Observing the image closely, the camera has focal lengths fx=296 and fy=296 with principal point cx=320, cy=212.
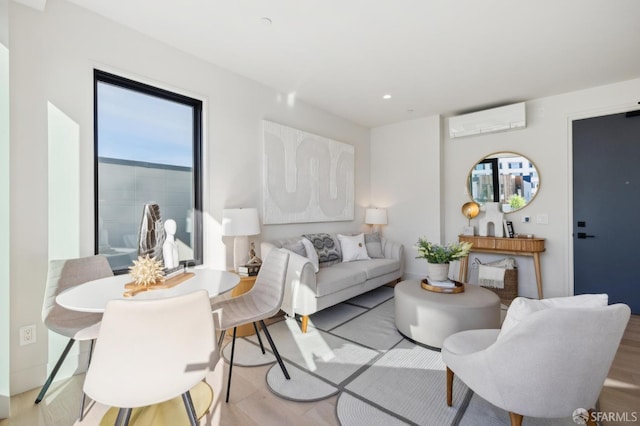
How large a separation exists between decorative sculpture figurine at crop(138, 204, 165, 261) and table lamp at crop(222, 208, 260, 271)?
0.75 m

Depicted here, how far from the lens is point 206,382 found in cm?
206

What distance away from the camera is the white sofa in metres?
2.91

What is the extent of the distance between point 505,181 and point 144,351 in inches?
185

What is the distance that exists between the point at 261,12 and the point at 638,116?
4341 mm

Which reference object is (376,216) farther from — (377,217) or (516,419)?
(516,419)

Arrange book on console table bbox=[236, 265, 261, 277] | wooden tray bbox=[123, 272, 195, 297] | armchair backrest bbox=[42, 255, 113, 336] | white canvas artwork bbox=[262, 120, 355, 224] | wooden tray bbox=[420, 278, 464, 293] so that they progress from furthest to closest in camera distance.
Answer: white canvas artwork bbox=[262, 120, 355, 224] → book on console table bbox=[236, 265, 261, 277] → wooden tray bbox=[420, 278, 464, 293] → armchair backrest bbox=[42, 255, 113, 336] → wooden tray bbox=[123, 272, 195, 297]

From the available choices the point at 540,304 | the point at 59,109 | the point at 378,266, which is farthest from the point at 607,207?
the point at 59,109

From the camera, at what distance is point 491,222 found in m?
4.22

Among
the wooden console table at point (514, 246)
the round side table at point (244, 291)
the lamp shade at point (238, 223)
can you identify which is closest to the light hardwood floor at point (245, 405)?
the round side table at point (244, 291)

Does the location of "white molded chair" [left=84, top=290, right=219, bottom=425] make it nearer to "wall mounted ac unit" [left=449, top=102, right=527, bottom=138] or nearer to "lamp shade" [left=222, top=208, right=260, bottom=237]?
"lamp shade" [left=222, top=208, right=260, bottom=237]

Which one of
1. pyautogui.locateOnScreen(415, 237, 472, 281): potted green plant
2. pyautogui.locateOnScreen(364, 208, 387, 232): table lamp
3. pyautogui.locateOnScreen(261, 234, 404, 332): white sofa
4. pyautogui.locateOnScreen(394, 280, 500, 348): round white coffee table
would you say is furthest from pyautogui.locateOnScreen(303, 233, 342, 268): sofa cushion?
pyautogui.locateOnScreen(415, 237, 472, 281): potted green plant

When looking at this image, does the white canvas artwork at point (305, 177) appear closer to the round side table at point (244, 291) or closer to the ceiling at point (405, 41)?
the ceiling at point (405, 41)

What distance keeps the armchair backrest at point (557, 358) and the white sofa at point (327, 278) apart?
1.81m

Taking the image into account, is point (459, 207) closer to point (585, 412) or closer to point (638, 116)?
point (638, 116)
